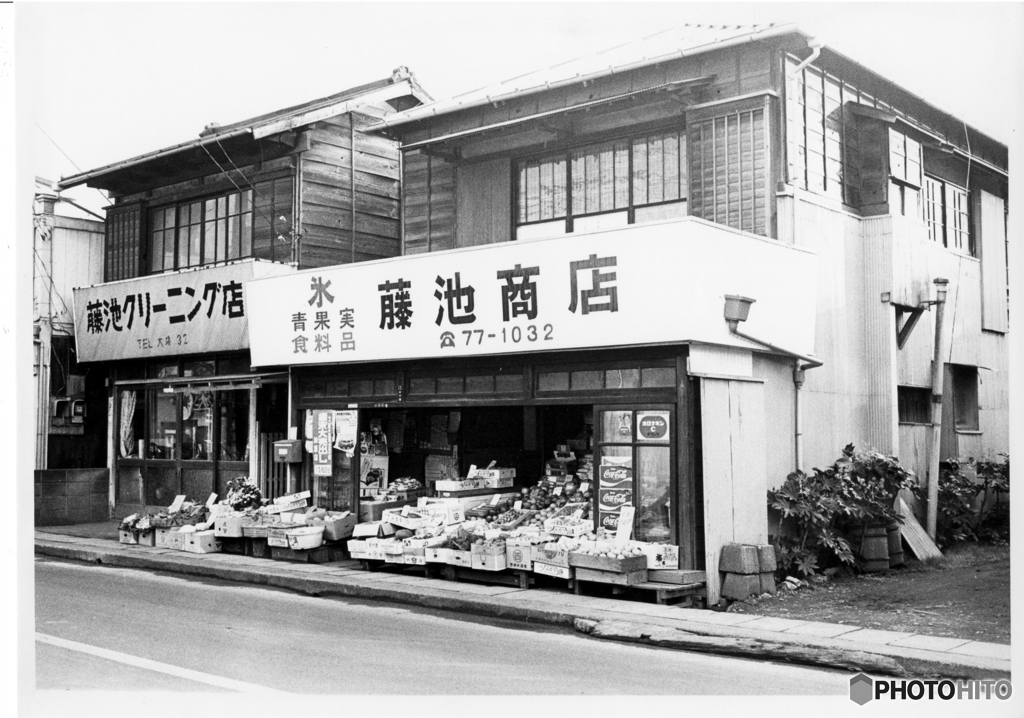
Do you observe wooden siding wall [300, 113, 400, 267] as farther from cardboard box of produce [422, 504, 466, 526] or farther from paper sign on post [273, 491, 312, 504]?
cardboard box of produce [422, 504, 466, 526]

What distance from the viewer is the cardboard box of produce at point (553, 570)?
12.5m

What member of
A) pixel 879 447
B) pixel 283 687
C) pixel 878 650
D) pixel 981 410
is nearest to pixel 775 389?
pixel 879 447

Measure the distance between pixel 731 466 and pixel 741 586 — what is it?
1.44 meters

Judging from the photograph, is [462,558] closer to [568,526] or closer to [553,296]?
[568,526]

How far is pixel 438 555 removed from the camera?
44.6ft

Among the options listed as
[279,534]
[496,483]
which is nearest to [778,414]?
[496,483]

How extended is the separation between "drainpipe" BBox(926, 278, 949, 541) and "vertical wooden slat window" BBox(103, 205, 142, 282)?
51.1ft

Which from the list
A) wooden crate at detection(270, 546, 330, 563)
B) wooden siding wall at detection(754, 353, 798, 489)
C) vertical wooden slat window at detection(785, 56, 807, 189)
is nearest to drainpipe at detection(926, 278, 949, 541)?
wooden siding wall at detection(754, 353, 798, 489)

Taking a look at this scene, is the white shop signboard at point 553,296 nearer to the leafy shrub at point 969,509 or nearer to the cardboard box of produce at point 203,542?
the cardboard box of produce at point 203,542

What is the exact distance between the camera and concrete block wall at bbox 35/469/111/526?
19.9m

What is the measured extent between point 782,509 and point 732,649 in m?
3.63

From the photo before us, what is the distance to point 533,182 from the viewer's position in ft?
54.2

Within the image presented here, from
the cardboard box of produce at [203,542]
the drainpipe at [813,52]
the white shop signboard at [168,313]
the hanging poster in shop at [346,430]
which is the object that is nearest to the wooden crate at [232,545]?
the cardboard box of produce at [203,542]

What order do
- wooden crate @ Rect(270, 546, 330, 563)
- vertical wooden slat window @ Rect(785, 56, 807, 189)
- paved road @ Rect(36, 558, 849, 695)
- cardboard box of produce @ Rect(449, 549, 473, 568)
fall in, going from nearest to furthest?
1. paved road @ Rect(36, 558, 849, 695)
2. cardboard box of produce @ Rect(449, 549, 473, 568)
3. vertical wooden slat window @ Rect(785, 56, 807, 189)
4. wooden crate @ Rect(270, 546, 330, 563)
